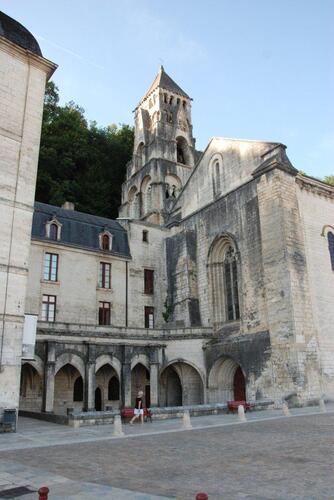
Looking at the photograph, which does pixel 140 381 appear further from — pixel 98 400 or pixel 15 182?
pixel 15 182

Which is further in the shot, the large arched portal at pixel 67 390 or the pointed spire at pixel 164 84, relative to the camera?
the pointed spire at pixel 164 84

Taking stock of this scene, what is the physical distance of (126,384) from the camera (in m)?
22.8

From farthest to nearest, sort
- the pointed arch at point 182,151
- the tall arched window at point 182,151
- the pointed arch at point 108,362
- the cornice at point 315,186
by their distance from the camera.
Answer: the tall arched window at point 182,151, the pointed arch at point 182,151, the cornice at point 315,186, the pointed arch at point 108,362

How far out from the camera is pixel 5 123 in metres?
15.6

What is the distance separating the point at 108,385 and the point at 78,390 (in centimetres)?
196

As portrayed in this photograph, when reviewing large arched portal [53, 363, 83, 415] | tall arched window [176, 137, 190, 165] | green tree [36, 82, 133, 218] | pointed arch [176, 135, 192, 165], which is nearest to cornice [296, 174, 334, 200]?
large arched portal [53, 363, 83, 415]

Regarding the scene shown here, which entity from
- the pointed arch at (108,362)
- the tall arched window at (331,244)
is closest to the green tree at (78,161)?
the pointed arch at (108,362)

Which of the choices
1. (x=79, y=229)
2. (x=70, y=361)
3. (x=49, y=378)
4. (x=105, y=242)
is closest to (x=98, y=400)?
(x=70, y=361)

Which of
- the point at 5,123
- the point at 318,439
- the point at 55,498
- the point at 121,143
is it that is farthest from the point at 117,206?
the point at 55,498

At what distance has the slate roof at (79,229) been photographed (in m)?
25.8

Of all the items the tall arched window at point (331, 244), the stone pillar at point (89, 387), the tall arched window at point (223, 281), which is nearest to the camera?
the stone pillar at point (89, 387)

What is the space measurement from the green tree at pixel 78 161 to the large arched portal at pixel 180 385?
66.4ft

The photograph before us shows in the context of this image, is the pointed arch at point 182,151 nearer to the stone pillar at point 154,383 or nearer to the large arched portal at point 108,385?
the stone pillar at point 154,383

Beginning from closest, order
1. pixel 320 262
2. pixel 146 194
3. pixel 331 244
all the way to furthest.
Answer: pixel 320 262
pixel 331 244
pixel 146 194
